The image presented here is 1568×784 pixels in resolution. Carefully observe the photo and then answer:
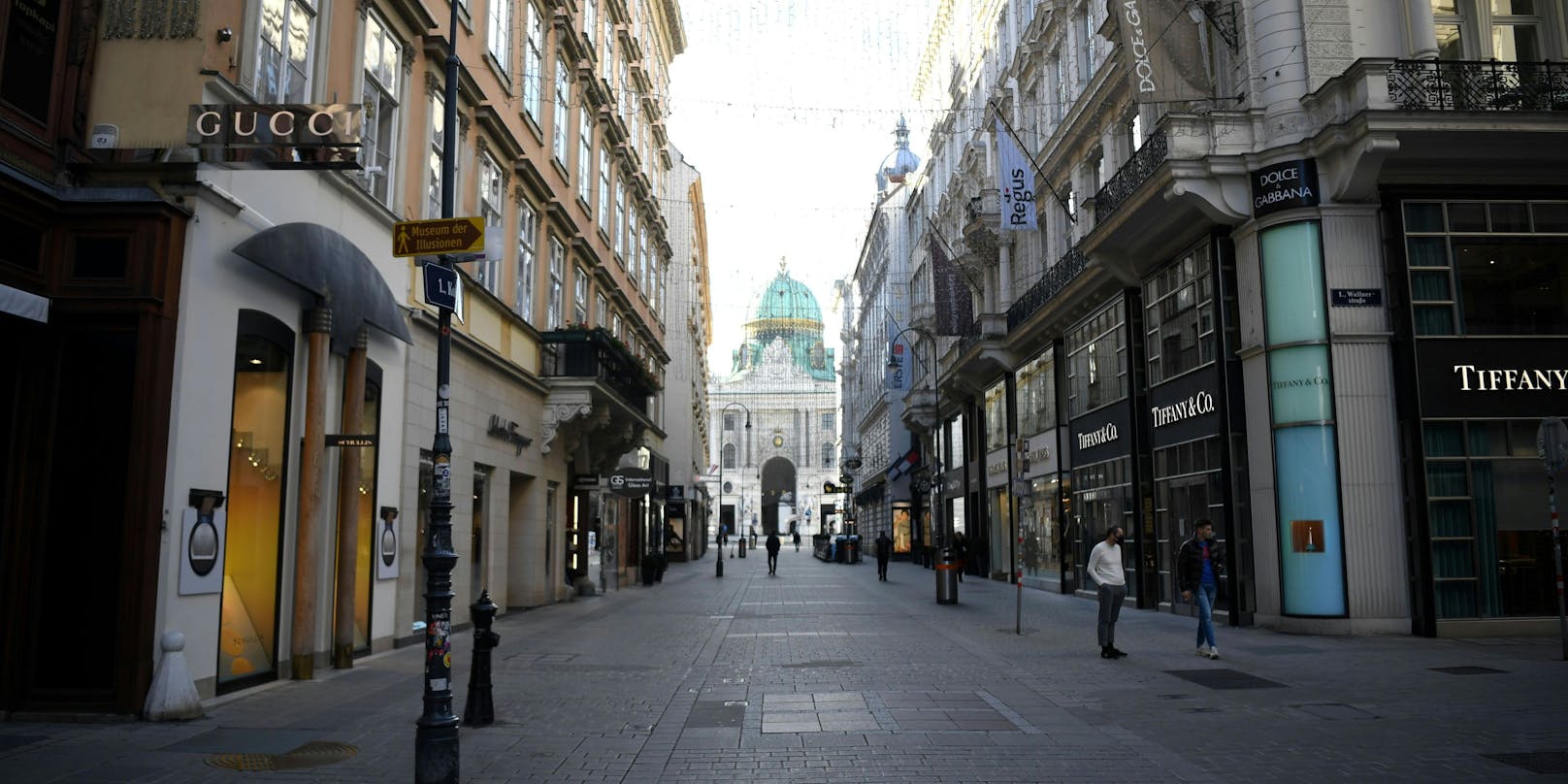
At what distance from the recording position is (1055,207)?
2858cm

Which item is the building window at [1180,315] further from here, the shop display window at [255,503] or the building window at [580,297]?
the shop display window at [255,503]

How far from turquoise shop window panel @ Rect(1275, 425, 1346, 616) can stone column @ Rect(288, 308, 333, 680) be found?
13.7m

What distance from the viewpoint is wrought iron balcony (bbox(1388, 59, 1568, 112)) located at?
→ 16.4 m

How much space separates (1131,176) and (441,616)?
16432 millimetres

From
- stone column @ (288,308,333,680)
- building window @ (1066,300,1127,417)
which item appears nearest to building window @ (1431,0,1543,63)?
building window @ (1066,300,1127,417)

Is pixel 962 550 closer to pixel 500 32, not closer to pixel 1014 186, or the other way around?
pixel 1014 186

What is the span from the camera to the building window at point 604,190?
101 ft

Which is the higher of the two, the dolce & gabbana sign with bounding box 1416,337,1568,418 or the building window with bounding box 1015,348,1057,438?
the building window with bounding box 1015,348,1057,438

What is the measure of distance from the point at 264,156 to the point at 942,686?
8288mm

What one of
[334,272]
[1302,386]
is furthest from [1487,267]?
[334,272]

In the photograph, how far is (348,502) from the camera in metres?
13.5

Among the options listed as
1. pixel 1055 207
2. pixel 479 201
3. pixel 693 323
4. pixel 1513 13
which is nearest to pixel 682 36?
pixel 693 323

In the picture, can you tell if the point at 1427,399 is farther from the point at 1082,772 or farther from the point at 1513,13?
the point at 1082,772

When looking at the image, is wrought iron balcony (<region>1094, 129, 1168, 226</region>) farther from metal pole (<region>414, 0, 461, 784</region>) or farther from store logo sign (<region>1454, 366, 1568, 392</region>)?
metal pole (<region>414, 0, 461, 784</region>)
